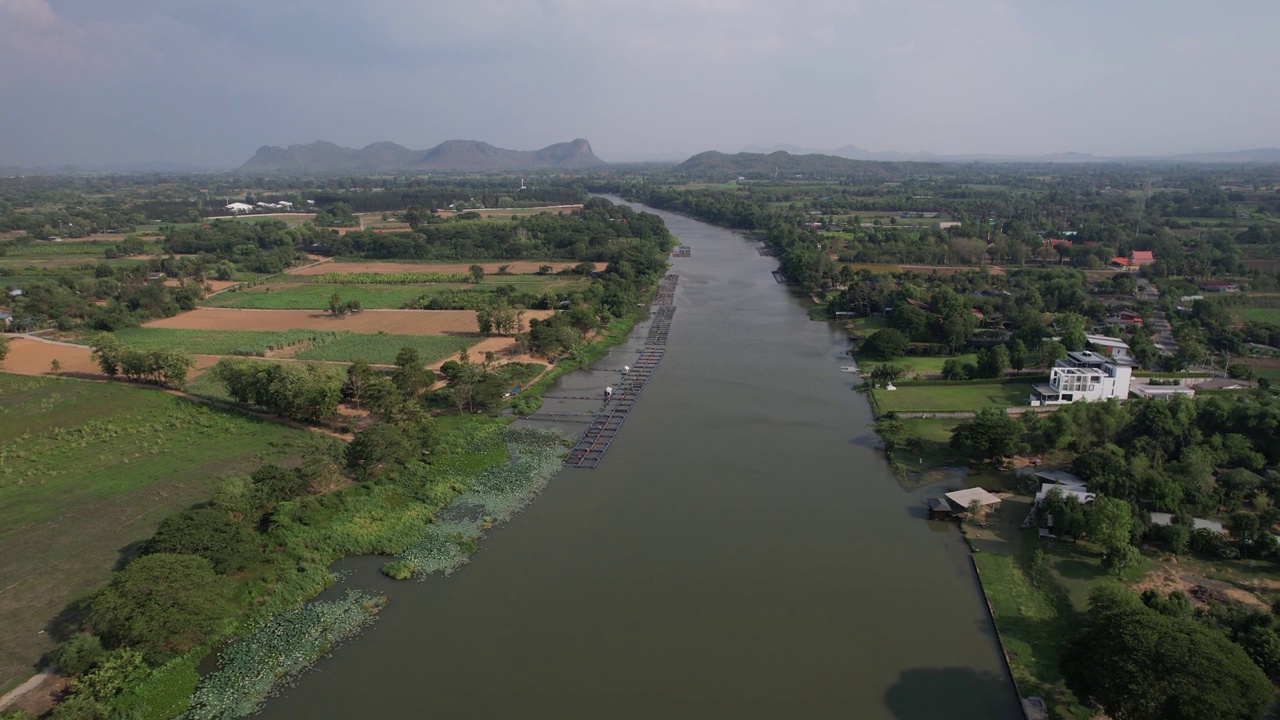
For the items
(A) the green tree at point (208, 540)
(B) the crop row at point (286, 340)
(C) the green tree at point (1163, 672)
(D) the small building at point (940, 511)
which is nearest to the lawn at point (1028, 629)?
(C) the green tree at point (1163, 672)

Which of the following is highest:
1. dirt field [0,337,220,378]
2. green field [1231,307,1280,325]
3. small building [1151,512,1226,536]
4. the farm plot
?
the farm plot

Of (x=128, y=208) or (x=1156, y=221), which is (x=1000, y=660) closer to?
(x=1156, y=221)

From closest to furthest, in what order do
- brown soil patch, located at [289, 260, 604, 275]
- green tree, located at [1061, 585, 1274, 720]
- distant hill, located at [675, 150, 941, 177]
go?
green tree, located at [1061, 585, 1274, 720] < brown soil patch, located at [289, 260, 604, 275] < distant hill, located at [675, 150, 941, 177]

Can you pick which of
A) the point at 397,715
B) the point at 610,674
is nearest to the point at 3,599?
the point at 397,715

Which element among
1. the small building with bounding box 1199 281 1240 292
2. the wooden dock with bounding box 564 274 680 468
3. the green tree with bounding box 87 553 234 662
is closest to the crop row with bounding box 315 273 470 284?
the wooden dock with bounding box 564 274 680 468

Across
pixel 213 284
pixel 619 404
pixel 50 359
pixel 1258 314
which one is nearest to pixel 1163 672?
pixel 619 404

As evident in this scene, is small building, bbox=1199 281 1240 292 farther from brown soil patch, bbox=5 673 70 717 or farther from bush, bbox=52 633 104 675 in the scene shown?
brown soil patch, bbox=5 673 70 717
